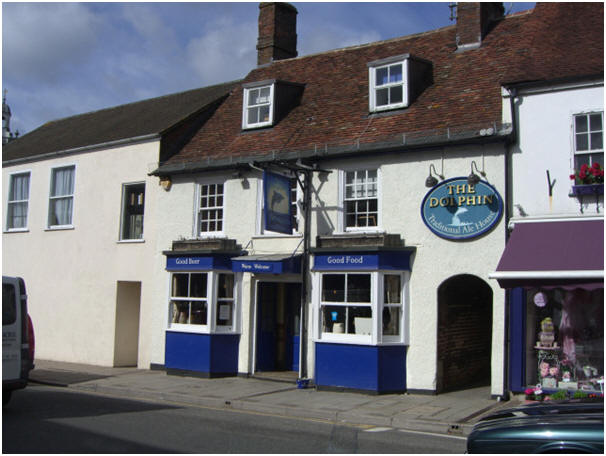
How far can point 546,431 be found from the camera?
5.85m

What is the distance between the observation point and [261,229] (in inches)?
655

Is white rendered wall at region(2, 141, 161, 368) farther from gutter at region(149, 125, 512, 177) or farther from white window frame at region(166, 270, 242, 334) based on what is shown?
white window frame at region(166, 270, 242, 334)

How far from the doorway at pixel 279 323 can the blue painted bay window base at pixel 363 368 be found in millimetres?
2259

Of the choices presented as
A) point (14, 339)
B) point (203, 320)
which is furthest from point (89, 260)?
point (14, 339)

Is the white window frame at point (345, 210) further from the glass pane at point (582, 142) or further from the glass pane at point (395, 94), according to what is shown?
the glass pane at point (582, 142)

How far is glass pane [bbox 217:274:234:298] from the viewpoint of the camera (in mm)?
16922

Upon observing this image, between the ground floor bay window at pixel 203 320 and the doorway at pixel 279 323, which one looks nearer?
the ground floor bay window at pixel 203 320

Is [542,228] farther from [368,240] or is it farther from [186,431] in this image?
[186,431]

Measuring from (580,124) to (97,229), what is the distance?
13.7 meters

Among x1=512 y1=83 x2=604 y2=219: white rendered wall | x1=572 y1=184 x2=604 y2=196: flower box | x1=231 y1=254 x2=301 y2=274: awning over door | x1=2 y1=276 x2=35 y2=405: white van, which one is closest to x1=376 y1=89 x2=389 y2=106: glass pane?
x1=512 y1=83 x2=604 y2=219: white rendered wall

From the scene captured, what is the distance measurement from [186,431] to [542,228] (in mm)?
7439

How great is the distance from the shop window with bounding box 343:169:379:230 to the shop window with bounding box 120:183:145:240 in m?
7.01

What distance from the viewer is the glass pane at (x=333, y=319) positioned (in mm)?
14922

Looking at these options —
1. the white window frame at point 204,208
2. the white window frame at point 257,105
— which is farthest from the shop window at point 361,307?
the white window frame at point 257,105
